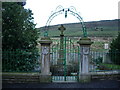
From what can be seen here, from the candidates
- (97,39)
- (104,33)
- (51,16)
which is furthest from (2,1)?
(104,33)

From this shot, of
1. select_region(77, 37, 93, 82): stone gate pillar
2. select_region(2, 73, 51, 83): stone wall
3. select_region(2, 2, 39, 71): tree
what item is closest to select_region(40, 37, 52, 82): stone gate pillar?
select_region(2, 73, 51, 83): stone wall

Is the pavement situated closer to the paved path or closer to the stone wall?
the paved path

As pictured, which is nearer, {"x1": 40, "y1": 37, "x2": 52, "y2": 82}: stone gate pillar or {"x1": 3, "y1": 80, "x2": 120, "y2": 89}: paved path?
{"x1": 3, "y1": 80, "x2": 120, "y2": 89}: paved path

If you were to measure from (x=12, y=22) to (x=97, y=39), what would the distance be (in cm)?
1379

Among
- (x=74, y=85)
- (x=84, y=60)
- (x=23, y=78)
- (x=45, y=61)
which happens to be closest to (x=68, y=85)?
(x=74, y=85)

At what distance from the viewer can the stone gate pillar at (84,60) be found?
8.04m

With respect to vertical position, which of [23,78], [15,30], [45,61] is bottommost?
[23,78]

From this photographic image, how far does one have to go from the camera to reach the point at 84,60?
810 cm

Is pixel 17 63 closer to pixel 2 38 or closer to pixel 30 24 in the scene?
pixel 2 38

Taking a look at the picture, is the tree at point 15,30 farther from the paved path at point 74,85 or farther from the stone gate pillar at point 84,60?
the stone gate pillar at point 84,60

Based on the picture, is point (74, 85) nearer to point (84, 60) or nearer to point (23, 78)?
point (84, 60)

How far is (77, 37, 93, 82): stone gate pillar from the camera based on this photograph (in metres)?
8.04

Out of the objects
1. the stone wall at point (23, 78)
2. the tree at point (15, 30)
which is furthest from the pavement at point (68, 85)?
the tree at point (15, 30)

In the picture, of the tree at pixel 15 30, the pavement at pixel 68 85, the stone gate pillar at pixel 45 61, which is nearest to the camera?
the pavement at pixel 68 85
